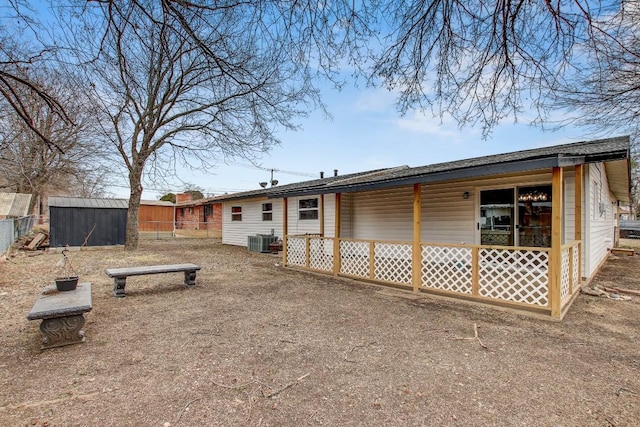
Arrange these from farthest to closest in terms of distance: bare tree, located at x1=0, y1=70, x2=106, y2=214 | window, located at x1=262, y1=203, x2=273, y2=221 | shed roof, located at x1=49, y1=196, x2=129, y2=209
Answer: window, located at x1=262, y1=203, x2=273, y2=221, shed roof, located at x1=49, y1=196, x2=129, y2=209, bare tree, located at x1=0, y1=70, x2=106, y2=214

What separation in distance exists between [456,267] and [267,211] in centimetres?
974

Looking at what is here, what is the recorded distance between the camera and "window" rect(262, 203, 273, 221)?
46.7 feet

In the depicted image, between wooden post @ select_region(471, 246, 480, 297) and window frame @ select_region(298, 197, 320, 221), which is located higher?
window frame @ select_region(298, 197, 320, 221)

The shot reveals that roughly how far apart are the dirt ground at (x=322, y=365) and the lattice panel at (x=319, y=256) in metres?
2.81

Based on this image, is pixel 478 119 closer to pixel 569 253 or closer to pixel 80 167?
pixel 569 253

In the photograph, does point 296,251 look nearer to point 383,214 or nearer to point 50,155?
point 383,214

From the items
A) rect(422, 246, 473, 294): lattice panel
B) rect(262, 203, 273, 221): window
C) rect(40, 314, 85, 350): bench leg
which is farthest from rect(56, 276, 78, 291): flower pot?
rect(262, 203, 273, 221): window

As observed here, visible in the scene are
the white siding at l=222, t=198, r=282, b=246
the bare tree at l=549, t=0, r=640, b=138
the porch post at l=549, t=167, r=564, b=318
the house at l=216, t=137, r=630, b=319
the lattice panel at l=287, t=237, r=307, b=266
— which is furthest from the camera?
the white siding at l=222, t=198, r=282, b=246

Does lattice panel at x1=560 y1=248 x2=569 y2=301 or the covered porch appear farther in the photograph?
lattice panel at x1=560 y1=248 x2=569 y2=301

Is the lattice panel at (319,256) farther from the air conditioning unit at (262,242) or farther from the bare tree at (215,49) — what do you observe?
the air conditioning unit at (262,242)

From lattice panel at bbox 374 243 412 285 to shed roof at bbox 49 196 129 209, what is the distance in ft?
42.1

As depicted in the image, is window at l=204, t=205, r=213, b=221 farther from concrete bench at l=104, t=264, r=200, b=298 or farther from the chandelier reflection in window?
the chandelier reflection in window

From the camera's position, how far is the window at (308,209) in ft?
→ 40.0

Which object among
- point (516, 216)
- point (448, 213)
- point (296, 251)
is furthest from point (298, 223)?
point (516, 216)
